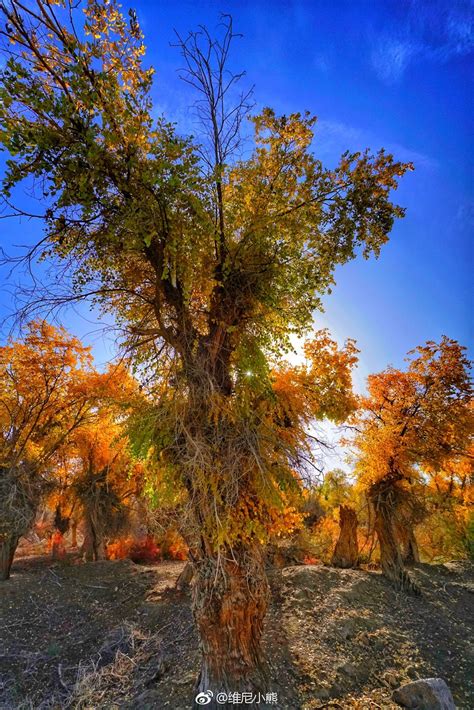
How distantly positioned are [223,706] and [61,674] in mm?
4360

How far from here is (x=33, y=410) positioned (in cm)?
1235

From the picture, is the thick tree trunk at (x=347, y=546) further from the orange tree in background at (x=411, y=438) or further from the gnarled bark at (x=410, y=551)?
the gnarled bark at (x=410, y=551)

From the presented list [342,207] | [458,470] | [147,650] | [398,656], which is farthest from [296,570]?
[458,470]

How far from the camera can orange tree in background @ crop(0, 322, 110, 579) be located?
38.4 feet

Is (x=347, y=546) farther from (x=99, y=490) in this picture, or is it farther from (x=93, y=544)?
(x=93, y=544)

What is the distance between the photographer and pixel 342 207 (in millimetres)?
5391

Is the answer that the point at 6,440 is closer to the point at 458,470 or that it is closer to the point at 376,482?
the point at 376,482

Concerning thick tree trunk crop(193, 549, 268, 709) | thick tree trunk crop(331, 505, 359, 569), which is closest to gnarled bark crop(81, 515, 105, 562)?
thick tree trunk crop(331, 505, 359, 569)

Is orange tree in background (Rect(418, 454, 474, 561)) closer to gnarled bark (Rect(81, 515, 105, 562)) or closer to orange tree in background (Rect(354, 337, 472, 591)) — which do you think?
orange tree in background (Rect(354, 337, 472, 591))

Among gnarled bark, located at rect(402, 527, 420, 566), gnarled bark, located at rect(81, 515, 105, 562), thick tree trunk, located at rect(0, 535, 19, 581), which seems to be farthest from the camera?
gnarled bark, located at rect(81, 515, 105, 562)

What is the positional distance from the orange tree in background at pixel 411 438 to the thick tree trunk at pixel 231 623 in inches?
319

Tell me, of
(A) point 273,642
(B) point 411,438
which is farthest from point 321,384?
(A) point 273,642

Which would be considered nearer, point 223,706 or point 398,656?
point 223,706

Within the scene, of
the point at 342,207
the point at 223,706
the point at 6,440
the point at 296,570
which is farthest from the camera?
the point at 6,440
